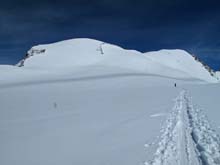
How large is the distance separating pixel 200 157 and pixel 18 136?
5.22 m

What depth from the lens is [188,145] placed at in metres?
6.55

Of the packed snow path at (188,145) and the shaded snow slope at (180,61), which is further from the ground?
the shaded snow slope at (180,61)

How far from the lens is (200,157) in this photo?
5.70 m

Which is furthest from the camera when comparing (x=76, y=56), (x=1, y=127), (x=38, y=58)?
(x=38, y=58)

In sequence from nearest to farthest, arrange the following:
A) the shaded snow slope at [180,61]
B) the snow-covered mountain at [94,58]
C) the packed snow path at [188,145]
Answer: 1. the packed snow path at [188,145]
2. the snow-covered mountain at [94,58]
3. the shaded snow slope at [180,61]

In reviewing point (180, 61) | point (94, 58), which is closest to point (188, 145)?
point (94, 58)

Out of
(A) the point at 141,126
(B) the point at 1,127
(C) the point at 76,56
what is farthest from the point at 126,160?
(C) the point at 76,56

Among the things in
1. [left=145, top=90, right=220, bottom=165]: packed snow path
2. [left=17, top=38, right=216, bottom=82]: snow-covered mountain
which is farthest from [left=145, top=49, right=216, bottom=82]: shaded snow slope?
[left=145, top=90, right=220, bottom=165]: packed snow path

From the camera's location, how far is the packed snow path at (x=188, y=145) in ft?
18.1

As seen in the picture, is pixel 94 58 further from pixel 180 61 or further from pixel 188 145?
pixel 188 145

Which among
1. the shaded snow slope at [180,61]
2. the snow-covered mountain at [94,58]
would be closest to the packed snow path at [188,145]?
the snow-covered mountain at [94,58]

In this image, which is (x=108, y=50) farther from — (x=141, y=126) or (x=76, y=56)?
(x=141, y=126)

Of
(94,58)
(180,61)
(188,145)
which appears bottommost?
(188,145)

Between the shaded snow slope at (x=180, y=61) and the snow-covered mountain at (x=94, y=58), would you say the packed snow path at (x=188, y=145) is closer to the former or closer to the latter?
the snow-covered mountain at (x=94, y=58)
